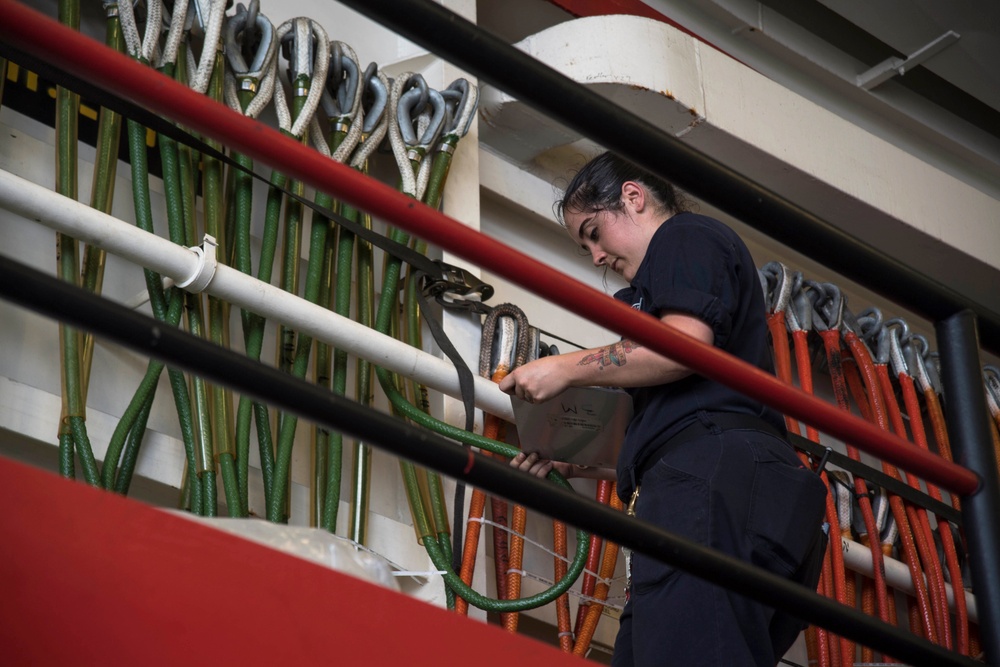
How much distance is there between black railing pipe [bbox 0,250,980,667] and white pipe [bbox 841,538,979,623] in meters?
2.42

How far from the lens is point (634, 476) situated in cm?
206

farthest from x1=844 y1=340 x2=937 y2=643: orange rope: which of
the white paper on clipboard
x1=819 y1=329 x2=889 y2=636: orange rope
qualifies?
the white paper on clipboard

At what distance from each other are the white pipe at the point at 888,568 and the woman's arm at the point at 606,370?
1658mm

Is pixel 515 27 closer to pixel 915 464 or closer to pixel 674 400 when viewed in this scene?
pixel 674 400

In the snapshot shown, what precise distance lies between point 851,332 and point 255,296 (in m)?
2.19

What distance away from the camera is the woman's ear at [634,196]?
2.38 metres

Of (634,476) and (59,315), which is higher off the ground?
(634,476)

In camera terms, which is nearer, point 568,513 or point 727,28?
point 568,513

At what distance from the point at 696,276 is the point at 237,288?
0.95 m

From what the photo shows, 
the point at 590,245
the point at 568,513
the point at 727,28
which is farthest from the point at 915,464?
the point at 727,28

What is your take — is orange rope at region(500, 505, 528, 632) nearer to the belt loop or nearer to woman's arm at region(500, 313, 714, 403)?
woman's arm at region(500, 313, 714, 403)

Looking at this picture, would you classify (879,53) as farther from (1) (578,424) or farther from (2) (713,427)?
(2) (713,427)

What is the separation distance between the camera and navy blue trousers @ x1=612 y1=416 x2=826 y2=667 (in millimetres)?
1780

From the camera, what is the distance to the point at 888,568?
3.58 meters
